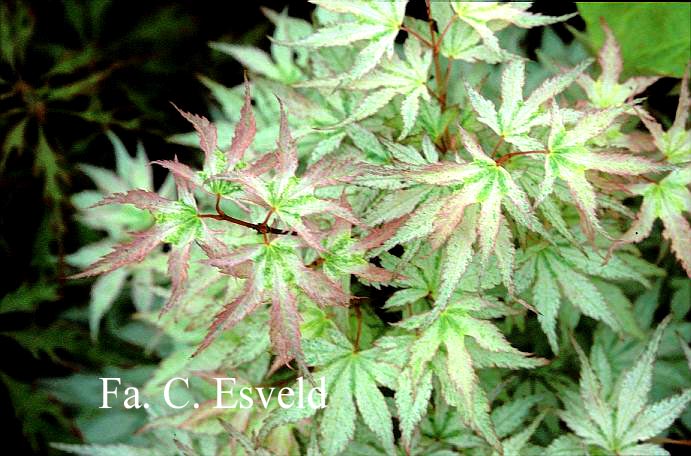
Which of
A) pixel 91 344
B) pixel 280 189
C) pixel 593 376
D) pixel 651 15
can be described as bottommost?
pixel 91 344

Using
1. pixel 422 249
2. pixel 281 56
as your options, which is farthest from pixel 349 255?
pixel 281 56

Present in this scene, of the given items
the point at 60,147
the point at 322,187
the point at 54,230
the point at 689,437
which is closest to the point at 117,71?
the point at 60,147

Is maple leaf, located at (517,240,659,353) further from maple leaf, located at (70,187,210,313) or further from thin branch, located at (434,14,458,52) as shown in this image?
maple leaf, located at (70,187,210,313)

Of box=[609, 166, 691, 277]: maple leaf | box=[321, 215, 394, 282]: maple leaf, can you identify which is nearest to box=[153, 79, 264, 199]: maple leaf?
box=[321, 215, 394, 282]: maple leaf

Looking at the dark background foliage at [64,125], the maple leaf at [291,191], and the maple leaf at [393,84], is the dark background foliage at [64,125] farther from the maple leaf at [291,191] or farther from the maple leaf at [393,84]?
the maple leaf at [291,191]

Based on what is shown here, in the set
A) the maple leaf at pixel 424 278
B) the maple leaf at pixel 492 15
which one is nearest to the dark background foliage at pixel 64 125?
the maple leaf at pixel 492 15

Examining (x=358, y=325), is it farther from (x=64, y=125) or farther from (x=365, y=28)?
(x=64, y=125)

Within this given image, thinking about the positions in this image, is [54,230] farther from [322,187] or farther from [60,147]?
[322,187]
